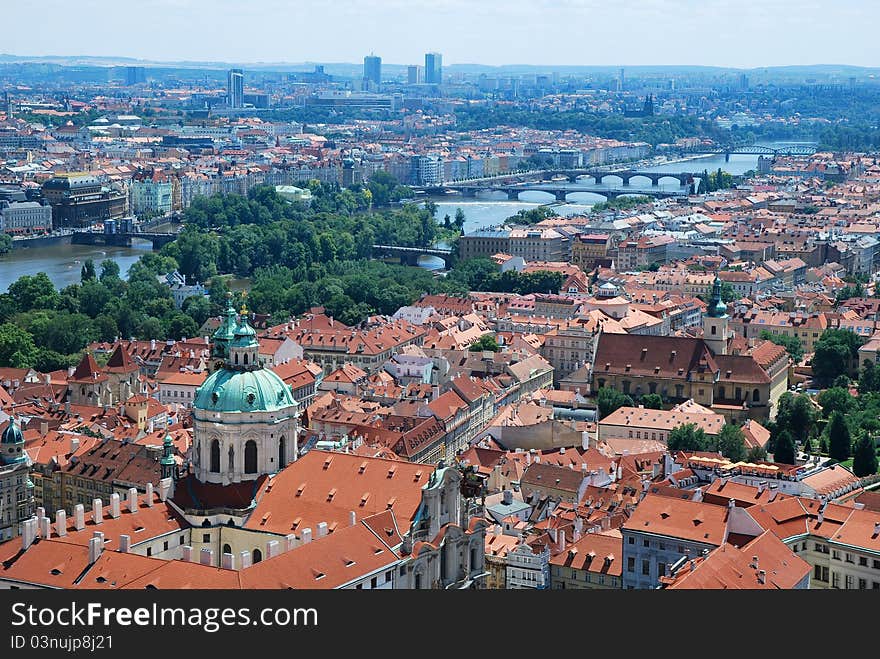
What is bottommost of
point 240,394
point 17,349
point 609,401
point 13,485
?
point 17,349

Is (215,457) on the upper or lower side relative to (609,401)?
upper

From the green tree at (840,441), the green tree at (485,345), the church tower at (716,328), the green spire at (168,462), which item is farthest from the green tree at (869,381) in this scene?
the green spire at (168,462)

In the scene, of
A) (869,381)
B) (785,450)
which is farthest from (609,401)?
(869,381)

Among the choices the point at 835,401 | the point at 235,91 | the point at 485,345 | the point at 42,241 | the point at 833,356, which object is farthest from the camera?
the point at 235,91

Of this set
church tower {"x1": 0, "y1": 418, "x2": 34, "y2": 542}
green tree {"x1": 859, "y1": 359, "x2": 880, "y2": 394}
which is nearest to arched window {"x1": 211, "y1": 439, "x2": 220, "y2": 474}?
church tower {"x1": 0, "y1": 418, "x2": 34, "y2": 542}

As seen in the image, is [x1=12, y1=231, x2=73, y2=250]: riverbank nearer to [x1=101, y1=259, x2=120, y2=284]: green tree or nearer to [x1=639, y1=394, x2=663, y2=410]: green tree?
[x1=101, y1=259, x2=120, y2=284]: green tree

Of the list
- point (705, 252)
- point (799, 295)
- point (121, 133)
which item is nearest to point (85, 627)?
point (799, 295)

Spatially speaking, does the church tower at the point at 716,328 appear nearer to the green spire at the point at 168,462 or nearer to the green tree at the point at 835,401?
the green tree at the point at 835,401

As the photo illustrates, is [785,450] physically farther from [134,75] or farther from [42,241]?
[134,75]
